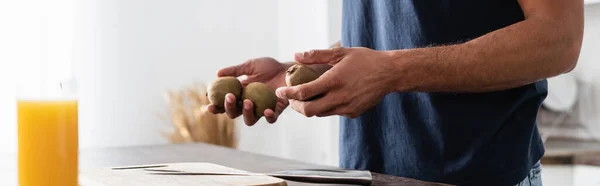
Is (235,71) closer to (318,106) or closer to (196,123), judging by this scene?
(318,106)

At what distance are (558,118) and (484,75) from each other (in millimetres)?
2146

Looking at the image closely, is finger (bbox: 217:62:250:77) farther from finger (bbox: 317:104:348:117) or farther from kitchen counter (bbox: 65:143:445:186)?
finger (bbox: 317:104:348:117)

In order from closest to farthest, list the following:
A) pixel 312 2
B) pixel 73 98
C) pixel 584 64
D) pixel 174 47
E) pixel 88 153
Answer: pixel 73 98
pixel 88 153
pixel 584 64
pixel 312 2
pixel 174 47

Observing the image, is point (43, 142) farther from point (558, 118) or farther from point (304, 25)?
point (304, 25)

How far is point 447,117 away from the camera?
5.00ft

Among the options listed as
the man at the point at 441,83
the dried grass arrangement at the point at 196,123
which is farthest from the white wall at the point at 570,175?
the dried grass arrangement at the point at 196,123

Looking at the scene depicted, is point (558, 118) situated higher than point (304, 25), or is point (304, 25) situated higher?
point (304, 25)

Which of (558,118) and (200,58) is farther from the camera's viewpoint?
(200,58)

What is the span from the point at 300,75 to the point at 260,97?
15 cm

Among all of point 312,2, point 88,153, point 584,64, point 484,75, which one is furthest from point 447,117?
point 312,2

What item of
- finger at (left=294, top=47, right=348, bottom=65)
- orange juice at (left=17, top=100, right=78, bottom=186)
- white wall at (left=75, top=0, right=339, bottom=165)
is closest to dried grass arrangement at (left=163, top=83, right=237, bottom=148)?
white wall at (left=75, top=0, right=339, bottom=165)

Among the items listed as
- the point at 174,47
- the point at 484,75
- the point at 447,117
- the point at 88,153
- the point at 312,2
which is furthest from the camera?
the point at 174,47

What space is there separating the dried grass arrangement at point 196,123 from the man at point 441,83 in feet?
8.29

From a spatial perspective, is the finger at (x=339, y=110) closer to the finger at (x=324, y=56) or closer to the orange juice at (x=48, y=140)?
the finger at (x=324, y=56)
